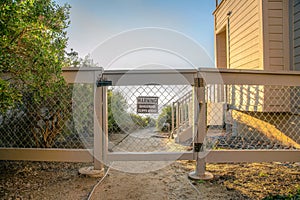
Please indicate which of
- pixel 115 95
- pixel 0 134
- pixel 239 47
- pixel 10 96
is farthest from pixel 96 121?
pixel 239 47

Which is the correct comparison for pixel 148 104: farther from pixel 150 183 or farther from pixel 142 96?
pixel 150 183

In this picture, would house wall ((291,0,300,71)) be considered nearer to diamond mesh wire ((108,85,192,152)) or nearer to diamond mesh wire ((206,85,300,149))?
diamond mesh wire ((206,85,300,149))

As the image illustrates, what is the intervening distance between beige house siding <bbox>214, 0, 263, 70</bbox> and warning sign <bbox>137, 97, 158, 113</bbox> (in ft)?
9.11

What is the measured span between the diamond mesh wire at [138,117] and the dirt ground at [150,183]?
2.28 feet

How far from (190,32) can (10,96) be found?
11.9 ft

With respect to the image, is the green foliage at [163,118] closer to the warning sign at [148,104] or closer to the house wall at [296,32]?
the warning sign at [148,104]

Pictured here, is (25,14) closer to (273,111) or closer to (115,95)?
(115,95)

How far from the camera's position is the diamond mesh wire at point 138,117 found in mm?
2387

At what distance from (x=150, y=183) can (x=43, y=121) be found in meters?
1.83

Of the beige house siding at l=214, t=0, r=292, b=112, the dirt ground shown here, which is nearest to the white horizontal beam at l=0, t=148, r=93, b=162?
the dirt ground

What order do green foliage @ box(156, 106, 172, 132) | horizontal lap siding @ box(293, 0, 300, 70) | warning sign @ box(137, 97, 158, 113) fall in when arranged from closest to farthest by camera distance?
1. warning sign @ box(137, 97, 158, 113)
2. green foliage @ box(156, 106, 172, 132)
3. horizontal lap siding @ box(293, 0, 300, 70)

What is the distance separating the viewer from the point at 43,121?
118 inches

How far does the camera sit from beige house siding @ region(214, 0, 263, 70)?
413 cm

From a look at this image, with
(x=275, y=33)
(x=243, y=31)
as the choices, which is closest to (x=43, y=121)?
(x=275, y=33)
